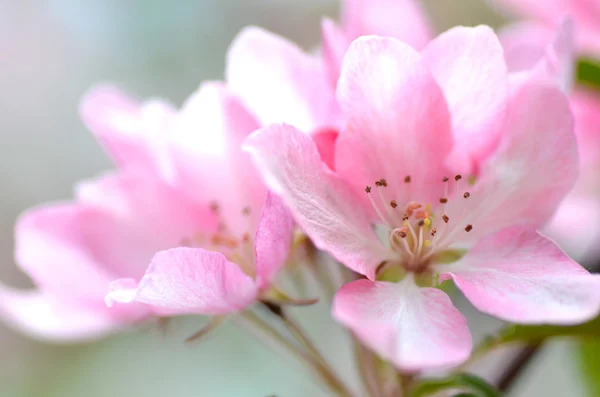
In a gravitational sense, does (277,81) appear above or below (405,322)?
above

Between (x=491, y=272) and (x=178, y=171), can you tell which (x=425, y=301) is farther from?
(x=178, y=171)

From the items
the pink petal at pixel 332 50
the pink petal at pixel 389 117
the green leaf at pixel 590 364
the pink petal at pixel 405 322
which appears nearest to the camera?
the pink petal at pixel 405 322

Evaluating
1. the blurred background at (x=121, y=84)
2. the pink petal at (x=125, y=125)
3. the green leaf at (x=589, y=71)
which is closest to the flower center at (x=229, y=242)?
the pink petal at (x=125, y=125)

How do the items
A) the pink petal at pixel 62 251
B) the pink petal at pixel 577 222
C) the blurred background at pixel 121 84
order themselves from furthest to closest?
the blurred background at pixel 121 84, the pink petal at pixel 577 222, the pink petal at pixel 62 251

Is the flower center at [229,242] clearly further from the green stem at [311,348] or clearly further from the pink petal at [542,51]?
the pink petal at [542,51]

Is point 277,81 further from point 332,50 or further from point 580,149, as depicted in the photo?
point 580,149

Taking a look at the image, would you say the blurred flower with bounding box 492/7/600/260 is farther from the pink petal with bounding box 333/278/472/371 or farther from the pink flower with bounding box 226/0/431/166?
the pink petal with bounding box 333/278/472/371

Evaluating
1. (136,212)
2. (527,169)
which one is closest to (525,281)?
(527,169)
